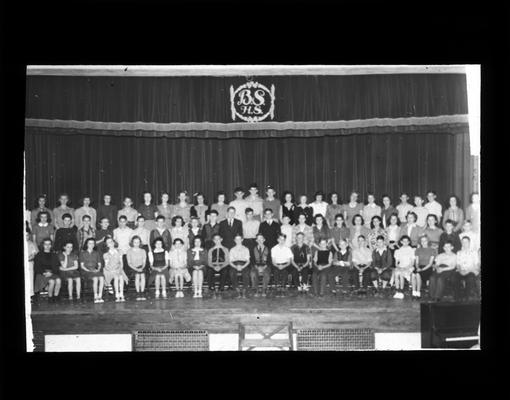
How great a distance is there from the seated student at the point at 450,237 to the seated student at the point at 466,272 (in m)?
0.06

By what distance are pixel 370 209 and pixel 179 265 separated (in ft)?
Result: 7.32

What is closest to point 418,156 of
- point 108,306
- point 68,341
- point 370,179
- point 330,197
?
point 370,179

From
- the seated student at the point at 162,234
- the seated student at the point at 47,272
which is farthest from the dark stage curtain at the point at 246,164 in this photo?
the seated student at the point at 47,272

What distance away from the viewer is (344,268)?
7273 mm

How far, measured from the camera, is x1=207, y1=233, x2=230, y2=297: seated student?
288 inches

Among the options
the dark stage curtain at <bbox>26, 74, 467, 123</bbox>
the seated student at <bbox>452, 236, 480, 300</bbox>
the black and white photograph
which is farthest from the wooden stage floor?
the dark stage curtain at <bbox>26, 74, 467, 123</bbox>

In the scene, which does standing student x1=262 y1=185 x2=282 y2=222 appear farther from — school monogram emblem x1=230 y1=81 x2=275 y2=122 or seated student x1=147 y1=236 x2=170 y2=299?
seated student x1=147 y1=236 x2=170 y2=299

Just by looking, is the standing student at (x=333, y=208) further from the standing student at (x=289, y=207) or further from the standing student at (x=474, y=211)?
the standing student at (x=474, y=211)

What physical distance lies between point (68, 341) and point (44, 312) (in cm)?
41

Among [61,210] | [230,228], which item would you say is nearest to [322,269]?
[230,228]

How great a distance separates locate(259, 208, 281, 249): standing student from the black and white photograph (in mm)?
16

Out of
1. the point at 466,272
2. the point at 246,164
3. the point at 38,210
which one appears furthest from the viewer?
the point at 246,164

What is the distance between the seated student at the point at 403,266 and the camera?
23.5ft

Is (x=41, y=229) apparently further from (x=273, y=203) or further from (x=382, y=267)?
(x=382, y=267)
